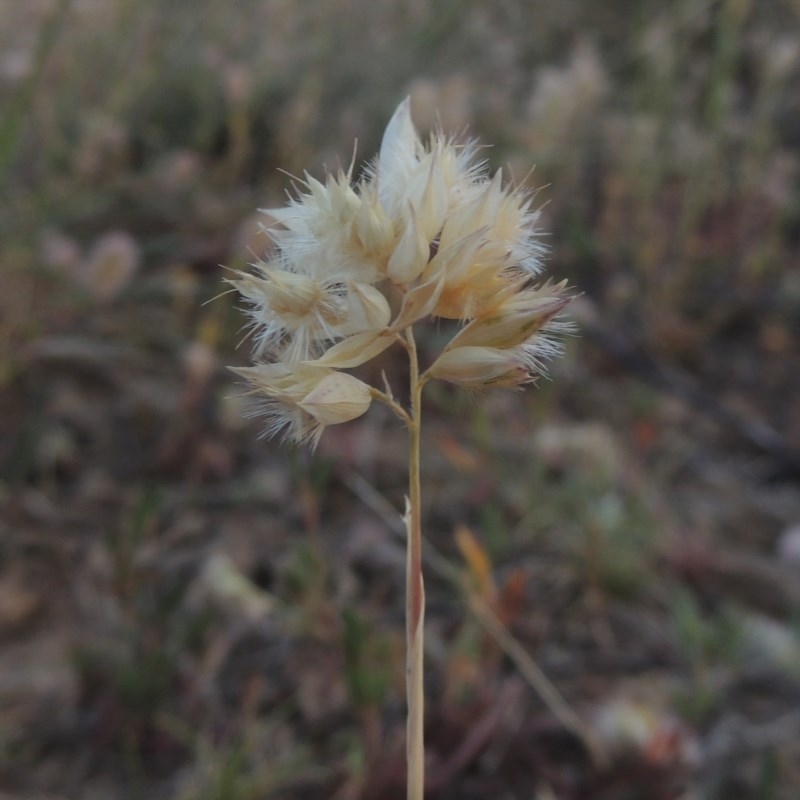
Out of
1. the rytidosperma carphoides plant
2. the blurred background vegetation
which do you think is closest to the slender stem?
the rytidosperma carphoides plant

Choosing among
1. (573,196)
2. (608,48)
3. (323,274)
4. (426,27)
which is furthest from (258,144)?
(323,274)

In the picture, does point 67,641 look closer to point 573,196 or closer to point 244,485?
point 244,485

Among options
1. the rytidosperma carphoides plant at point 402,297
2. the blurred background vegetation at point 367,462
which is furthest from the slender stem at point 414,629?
the blurred background vegetation at point 367,462

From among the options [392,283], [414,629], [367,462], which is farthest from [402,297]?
[367,462]

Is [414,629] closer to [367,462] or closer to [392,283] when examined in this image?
[392,283]

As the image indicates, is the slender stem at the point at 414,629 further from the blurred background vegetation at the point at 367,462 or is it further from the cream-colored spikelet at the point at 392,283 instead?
the blurred background vegetation at the point at 367,462

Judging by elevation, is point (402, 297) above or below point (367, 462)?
below
